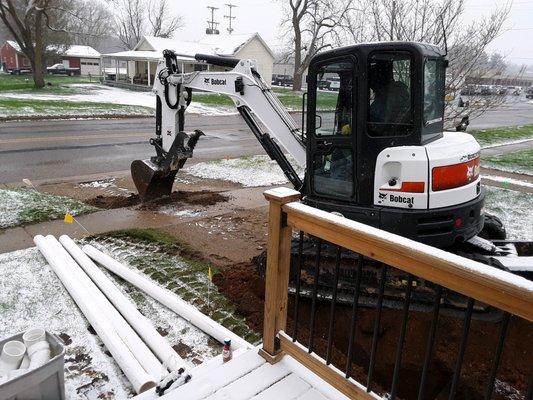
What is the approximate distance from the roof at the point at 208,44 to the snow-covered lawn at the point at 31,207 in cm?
3624

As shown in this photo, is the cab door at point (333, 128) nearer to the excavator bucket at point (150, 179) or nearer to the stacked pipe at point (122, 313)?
the stacked pipe at point (122, 313)

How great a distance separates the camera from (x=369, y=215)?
4.68 metres

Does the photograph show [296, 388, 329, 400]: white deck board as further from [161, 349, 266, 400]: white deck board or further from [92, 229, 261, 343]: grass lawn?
[92, 229, 261, 343]: grass lawn

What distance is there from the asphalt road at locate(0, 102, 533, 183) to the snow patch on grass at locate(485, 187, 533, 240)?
553 centimetres

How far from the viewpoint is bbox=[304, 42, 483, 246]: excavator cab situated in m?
4.37

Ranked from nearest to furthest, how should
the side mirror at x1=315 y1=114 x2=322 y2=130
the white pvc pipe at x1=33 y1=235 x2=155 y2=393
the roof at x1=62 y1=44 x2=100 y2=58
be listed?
the white pvc pipe at x1=33 y1=235 x2=155 y2=393 → the side mirror at x1=315 y1=114 x2=322 y2=130 → the roof at x1=62 y1=44 x2=100 y2=58

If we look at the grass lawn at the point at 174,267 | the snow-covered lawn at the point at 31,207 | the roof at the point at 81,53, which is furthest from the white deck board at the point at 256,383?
the roof at the point at 81,53

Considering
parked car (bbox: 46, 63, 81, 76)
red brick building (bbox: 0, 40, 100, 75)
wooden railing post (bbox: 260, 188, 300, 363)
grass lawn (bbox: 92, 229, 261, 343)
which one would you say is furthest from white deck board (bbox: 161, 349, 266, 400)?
red brick building (bbox: 0, 40, 100, 75)

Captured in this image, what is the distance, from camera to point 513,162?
14.0 m

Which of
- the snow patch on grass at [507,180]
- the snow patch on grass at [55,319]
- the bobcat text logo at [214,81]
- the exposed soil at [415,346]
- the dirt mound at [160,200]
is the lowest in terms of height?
the exposed soil at [415,346]

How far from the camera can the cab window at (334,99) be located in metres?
4.67

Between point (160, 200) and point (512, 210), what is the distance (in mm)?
7070

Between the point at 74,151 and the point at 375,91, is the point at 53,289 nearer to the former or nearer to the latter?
the point at 375,91

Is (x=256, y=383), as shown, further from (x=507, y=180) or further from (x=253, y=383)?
(x=507, y=180)
